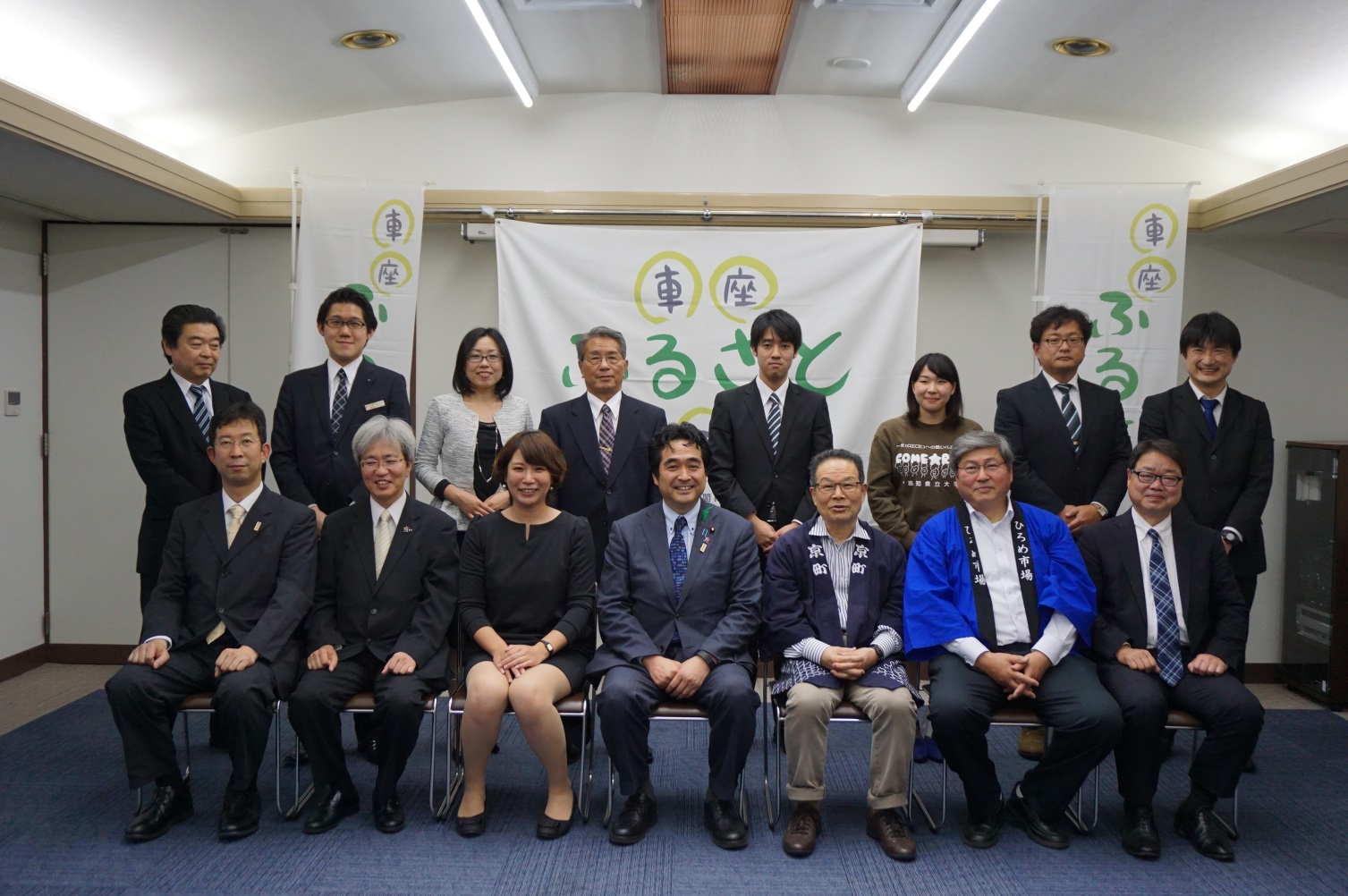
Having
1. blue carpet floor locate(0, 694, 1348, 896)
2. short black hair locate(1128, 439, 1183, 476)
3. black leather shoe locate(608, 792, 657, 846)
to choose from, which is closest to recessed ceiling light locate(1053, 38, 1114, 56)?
short black hair locate(1128, 439, 1183, 476)

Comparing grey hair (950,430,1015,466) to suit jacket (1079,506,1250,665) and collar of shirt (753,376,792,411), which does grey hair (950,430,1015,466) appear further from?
collar of shirt (753,376,792,411)

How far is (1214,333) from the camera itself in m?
3.68

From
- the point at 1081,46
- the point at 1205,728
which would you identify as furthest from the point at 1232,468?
the point at 1081,46

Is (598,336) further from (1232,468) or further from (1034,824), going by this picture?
(1232,468)

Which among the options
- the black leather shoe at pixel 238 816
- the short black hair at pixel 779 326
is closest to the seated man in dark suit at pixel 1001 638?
the short black hair at pixel 779 326

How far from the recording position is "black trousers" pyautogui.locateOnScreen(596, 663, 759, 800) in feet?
9.95

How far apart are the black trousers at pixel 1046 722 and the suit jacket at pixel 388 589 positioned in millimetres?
1654

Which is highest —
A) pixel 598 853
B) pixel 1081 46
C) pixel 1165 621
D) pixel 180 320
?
pixel 1081 46

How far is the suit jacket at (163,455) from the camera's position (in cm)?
358

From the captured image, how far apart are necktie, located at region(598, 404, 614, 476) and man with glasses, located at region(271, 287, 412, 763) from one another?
0.79 metres

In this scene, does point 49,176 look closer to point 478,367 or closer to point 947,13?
point 478,367

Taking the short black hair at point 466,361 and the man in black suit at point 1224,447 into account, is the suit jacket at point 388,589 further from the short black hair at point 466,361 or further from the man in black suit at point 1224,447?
the man in black suit at point 1224,447

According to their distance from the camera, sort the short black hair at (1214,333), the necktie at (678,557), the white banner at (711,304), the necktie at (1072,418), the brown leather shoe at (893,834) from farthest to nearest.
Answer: the white banner at (711,304) < the necktie at (1072,418) < the short black hair at (1214,333) < the necktie at (678,557) < the brown leather shoe at (893,834)

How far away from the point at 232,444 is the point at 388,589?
0.71 m
